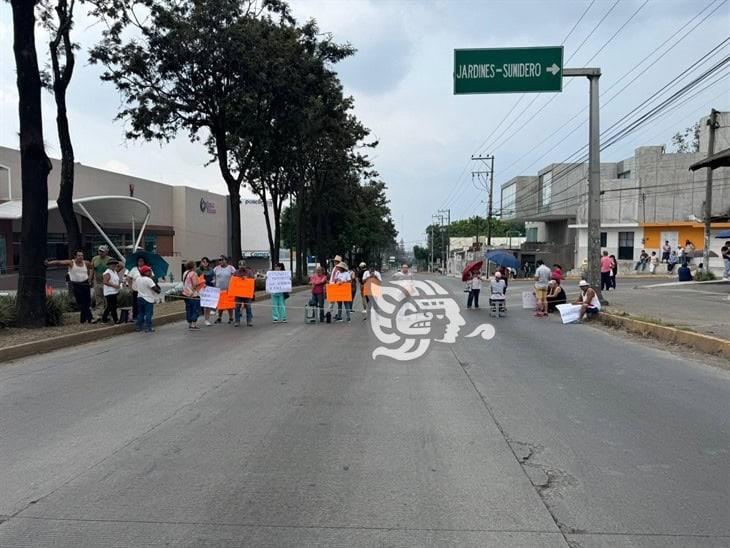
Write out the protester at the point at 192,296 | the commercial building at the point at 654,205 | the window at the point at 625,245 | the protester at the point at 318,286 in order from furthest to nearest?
the window at the point at 625,245
the commercial building at the point at 654,205
the protester at the point at 318,286
the protester at the point at 192,296

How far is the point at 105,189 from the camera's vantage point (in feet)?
165

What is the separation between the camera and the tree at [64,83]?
723 inches

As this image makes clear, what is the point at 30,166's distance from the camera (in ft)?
46.7

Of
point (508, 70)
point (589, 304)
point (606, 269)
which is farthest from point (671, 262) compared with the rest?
point (508, 70)

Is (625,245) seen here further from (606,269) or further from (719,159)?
(719,159)

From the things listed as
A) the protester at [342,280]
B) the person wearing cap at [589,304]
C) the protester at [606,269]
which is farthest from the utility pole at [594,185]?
the protester at [606,269]

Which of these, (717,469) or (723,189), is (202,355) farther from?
(723,189)

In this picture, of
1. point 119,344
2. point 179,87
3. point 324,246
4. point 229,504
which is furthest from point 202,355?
point 324,246

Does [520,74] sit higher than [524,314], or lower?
higher

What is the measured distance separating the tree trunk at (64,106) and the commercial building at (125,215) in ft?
14.1

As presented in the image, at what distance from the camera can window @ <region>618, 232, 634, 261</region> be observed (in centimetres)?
4741

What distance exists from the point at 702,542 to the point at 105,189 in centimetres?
5212

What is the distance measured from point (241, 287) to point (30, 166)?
556 centimetres

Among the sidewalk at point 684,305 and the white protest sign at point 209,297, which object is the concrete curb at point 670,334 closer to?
the sidewalk at point 684,305
